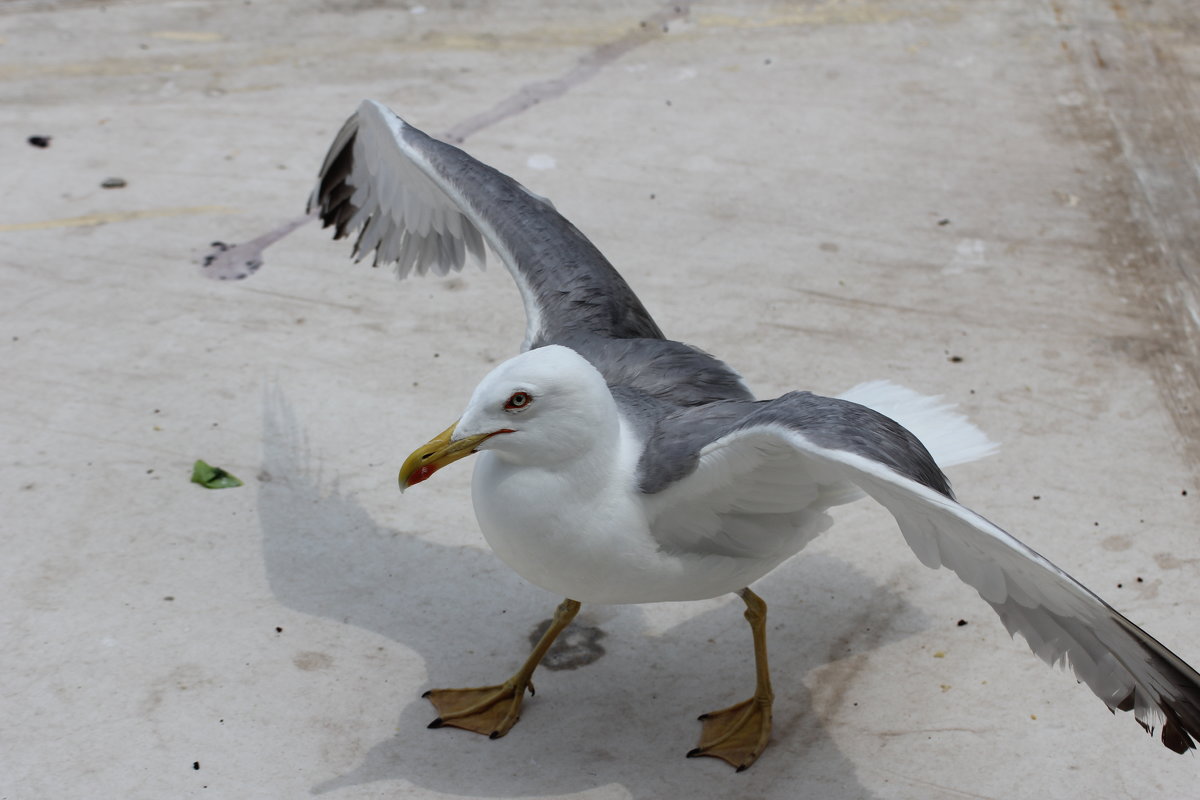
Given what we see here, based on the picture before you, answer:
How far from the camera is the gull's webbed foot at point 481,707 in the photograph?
12.5ft

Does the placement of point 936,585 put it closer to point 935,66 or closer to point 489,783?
point 489,783

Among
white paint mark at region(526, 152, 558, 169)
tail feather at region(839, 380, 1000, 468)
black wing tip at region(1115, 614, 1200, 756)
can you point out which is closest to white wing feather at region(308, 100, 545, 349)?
tail feather at region(839, 380, 1000, 468)

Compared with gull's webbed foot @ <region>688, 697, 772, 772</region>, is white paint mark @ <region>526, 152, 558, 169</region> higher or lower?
higher

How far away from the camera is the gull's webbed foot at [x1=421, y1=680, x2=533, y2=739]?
3.81 metres

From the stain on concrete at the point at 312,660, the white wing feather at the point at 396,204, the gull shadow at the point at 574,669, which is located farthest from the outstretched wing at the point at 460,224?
the stain on concrete at the point at 312,660

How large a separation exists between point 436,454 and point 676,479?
0.60 metres

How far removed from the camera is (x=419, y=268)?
515 centimetres

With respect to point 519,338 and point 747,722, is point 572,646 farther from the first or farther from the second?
point 519,338

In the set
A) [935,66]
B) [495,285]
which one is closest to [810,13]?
[935,66]

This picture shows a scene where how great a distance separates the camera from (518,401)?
10.6 ft

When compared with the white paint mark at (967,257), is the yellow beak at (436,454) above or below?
above

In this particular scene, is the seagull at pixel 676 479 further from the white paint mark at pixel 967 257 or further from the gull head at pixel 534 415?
the white paint mark at pixel 967 257

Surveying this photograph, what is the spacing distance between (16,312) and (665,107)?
3656mm

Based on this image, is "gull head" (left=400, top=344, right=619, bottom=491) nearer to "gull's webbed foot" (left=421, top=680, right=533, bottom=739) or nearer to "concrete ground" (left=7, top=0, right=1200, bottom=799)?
"gull's webbed foot" (left=421, top=680, right=533, bottom=739)
